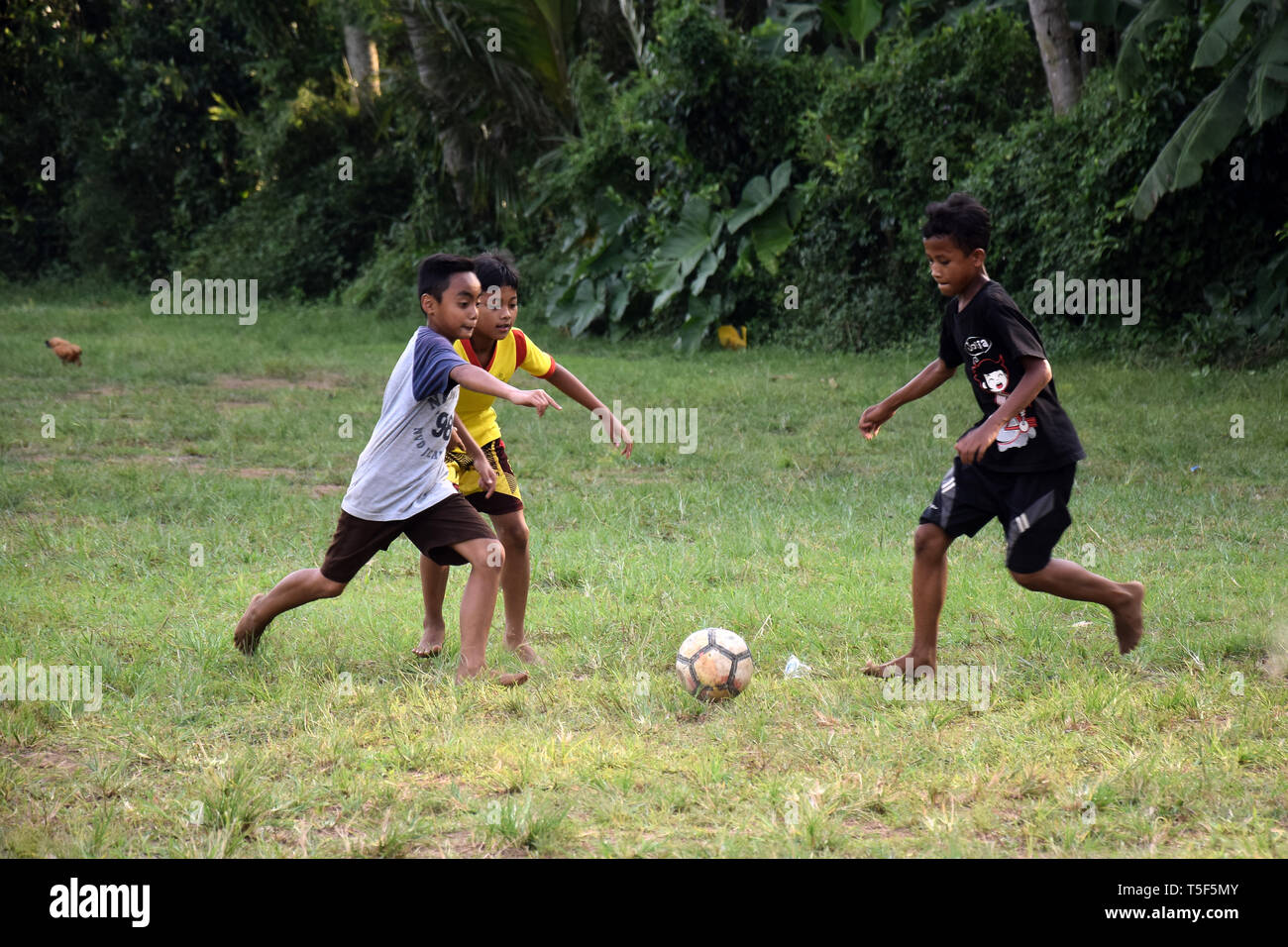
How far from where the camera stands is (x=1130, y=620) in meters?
4.70

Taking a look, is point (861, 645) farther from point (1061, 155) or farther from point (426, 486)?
point (1061, 155)

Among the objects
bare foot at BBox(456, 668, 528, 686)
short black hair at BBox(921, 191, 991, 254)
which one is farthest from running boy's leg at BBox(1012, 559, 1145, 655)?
bare foot at BBox(456, 668, 528, 686)

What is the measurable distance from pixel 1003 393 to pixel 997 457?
231mm

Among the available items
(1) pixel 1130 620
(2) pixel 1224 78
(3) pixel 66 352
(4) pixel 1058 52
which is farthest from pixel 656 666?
(4) pixel 1058 52

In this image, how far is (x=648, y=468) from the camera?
893 cm

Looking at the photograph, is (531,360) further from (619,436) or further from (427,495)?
(427,495)

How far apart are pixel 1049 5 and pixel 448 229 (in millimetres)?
11640

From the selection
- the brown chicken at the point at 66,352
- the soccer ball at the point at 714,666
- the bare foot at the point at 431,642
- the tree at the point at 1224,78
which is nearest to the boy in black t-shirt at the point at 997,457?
the soccer ball at the point at 714,666

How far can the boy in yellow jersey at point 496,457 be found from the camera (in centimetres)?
484

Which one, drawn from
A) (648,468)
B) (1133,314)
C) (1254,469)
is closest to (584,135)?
(1133,314)

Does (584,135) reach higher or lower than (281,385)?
higher

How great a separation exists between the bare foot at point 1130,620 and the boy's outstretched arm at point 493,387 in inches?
88.2

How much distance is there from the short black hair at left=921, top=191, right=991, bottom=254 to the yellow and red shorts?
1866 mm

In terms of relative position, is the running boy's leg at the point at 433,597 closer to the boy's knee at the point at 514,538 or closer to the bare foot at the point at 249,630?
the boy's knee at the point at 514,538
